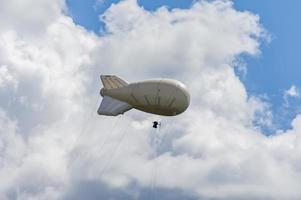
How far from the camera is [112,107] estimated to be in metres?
191

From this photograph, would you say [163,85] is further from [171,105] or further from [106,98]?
[106,98]

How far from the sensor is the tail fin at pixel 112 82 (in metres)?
196

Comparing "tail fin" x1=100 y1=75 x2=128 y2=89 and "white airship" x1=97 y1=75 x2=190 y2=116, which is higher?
"tail fin" x1=100 y1=75 x2=128 y2=89

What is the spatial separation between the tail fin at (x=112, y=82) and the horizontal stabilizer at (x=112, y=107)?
4.49m

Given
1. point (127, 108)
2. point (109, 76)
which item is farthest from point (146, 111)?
point (109, 76)

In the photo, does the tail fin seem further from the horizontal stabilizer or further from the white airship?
the horizontal stabilizer

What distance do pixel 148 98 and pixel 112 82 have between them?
56.4 ft

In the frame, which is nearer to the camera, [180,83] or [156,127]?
[180,83]

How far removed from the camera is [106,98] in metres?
195

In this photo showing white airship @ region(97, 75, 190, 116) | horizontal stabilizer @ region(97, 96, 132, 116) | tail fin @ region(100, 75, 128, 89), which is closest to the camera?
white airship @ region(97, 75, 190, 116)

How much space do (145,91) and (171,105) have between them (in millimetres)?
7382

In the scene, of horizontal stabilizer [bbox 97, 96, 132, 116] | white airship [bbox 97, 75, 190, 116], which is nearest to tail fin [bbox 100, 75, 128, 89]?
white airship [bbox 97, 75, 190, 116]

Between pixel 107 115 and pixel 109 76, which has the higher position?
pixel 109 76

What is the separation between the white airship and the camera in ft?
596
